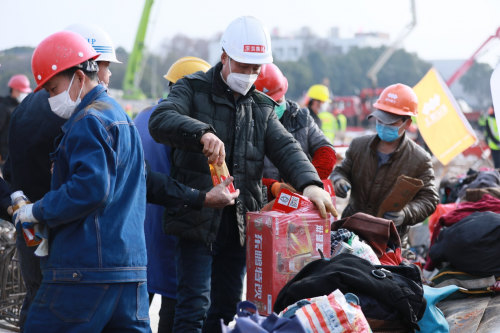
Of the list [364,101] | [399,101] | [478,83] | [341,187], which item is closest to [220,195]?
[341,187]

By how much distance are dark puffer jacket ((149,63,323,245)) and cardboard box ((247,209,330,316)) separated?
0.77 feet

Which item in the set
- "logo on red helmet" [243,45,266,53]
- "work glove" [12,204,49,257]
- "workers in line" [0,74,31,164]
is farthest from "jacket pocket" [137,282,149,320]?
"workers in line" [0,74,31,164]

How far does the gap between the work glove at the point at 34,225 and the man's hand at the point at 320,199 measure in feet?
4.34

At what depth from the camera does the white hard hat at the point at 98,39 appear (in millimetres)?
3703

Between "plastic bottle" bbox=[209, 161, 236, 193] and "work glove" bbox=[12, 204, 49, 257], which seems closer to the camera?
"work glove" bbox=[12, 204, 49, 257]

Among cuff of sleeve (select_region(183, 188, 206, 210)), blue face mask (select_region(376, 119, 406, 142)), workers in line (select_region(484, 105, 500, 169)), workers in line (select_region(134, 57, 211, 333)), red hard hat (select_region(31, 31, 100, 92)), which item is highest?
red hard hat (select_region(31, 31, 100, 92))

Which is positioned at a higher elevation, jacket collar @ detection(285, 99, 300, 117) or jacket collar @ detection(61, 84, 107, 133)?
jacket collar @ detection(61, 84, 107, 133)

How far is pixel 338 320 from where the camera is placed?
8.12 ft

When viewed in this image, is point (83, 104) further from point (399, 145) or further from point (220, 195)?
point (399, 145)

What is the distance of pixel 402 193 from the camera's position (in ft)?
13.8

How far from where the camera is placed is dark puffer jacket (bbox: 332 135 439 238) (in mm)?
4539

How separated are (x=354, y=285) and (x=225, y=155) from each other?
38.3 inches

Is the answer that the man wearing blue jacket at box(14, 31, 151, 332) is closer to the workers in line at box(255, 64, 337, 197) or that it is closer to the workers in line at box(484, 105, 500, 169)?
the workers in line at box(255, 64, 337, 197)

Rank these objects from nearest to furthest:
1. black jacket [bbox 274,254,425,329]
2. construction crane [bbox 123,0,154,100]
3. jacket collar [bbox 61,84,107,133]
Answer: jacket collar [bbox 61,84,107,133]
black jacket [bbox 274,254,425,329]
construction crane [bbox 123,0,154,100]
